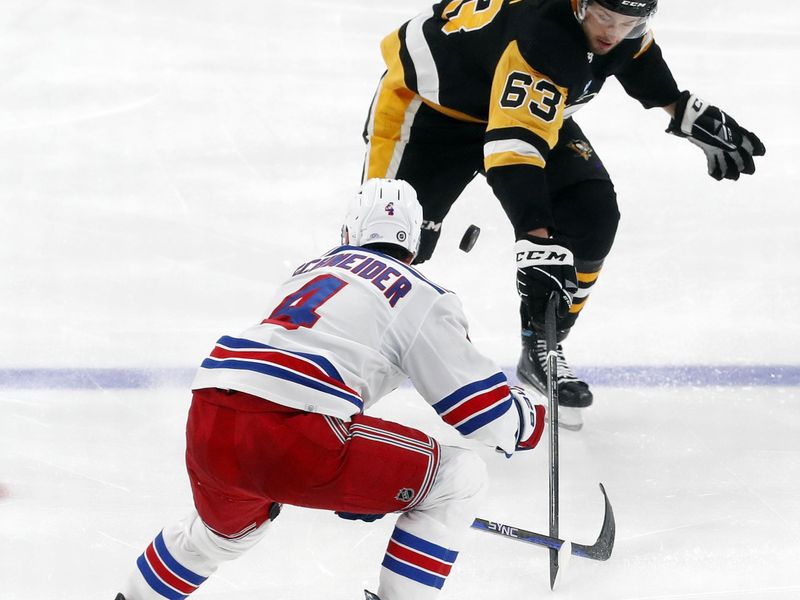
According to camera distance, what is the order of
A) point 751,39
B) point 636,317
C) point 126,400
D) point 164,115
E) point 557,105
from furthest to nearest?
point 751,39
point 164,115
point 636,317
point 126,400
point 557,105

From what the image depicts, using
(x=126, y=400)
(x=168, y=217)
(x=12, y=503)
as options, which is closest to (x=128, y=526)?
(x=12, y=503)

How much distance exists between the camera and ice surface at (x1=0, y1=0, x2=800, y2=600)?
2.31 metres

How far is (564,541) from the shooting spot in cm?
215

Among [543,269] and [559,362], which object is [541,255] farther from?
[559,362]

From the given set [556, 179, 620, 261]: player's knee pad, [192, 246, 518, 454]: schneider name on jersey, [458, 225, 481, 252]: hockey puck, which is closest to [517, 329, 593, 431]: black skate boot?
[556, 179, 620, 261]: player's knee pad

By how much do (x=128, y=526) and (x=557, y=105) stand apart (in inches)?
52.1

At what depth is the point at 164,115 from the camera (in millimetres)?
4309

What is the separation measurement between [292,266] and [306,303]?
1690mm

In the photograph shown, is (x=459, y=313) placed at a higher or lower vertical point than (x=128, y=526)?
higher

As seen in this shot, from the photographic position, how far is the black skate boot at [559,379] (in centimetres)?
288

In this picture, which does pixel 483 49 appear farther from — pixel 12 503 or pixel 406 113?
pixel 12 503

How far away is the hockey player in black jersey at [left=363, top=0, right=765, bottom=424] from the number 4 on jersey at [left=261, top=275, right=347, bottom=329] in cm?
70

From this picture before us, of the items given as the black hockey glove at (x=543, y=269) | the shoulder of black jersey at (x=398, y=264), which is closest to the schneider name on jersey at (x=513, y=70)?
the black hockey glove at (x=543, y=269)

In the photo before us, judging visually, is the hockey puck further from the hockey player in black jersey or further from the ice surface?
the ice surface
